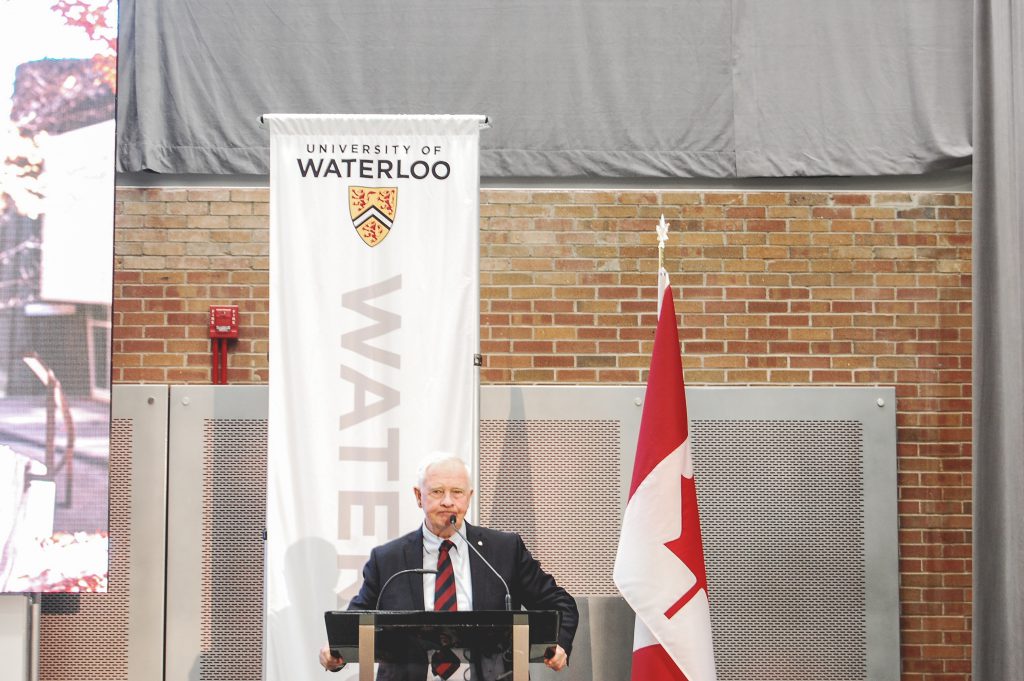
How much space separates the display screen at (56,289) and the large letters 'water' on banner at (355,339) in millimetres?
771

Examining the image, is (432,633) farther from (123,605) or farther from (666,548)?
(123,605)

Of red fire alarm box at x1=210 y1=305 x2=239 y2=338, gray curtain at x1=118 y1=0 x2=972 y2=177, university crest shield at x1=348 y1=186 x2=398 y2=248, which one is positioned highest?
gray curtain at x1=118 y1=0 x2=972 y2=177

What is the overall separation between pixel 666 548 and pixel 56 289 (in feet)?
8.31

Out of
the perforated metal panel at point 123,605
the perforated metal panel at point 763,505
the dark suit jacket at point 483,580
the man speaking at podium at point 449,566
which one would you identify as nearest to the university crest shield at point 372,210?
the perforated metal panel at point 763,505

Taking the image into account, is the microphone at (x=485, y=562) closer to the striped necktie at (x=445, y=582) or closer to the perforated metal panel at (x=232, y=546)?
the striped necktie at (x=445, y=582)

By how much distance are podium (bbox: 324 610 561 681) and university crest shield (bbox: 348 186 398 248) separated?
181cm

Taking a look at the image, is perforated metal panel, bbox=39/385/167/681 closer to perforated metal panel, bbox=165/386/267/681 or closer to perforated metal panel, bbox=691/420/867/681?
perforated metal panel, bbox=165/386/267/681

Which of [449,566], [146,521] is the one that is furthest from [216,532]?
[449,566]

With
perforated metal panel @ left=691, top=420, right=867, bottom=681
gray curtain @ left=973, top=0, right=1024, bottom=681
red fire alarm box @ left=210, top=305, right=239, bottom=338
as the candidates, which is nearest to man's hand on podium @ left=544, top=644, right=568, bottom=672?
perforated metal panel @ left=691, top=420, right=867, bottom=681

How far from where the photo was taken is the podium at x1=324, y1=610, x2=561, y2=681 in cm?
311

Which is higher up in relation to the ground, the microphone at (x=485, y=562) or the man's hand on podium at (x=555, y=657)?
the microphone at (x=485, y=562)

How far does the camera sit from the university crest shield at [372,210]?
464 cm

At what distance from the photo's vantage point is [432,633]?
3127 mm

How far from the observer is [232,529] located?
5.36 metres
